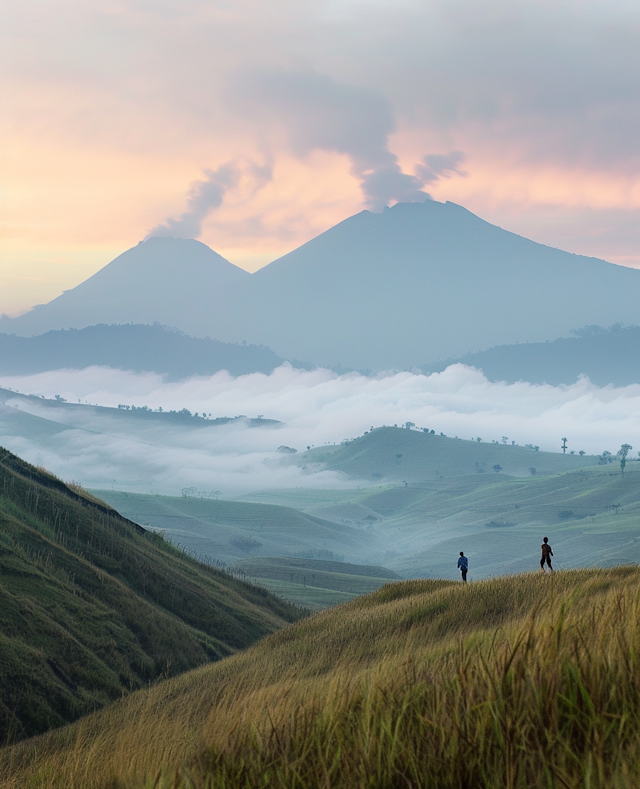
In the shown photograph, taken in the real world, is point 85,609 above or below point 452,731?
below

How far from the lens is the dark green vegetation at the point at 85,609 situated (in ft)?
95.6

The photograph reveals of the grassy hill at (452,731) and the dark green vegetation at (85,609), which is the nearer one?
the grassy hill at (452,731)

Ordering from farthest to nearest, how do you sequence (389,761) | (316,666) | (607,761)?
(316,666) → (389,761) → (607,761)

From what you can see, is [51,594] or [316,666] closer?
[316,666]

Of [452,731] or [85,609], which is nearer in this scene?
[452,731]

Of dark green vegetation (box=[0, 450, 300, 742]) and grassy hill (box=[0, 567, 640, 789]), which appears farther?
dark green vegetation (box=[0, 450, 300, 742])

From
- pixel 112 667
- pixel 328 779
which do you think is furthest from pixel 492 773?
pixel 112 667

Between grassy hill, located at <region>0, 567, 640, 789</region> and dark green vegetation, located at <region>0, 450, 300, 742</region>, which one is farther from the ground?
grassy hill, located at <region>0, 567, 640, 789</region>

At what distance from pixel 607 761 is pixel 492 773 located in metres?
0.79

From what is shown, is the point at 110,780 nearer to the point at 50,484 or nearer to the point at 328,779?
the point at 328,779

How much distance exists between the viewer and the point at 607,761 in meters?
4.93

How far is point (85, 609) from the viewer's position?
38.0 meters

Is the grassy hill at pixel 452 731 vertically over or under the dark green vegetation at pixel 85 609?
over

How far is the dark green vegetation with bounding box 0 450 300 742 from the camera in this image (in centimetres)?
2914
